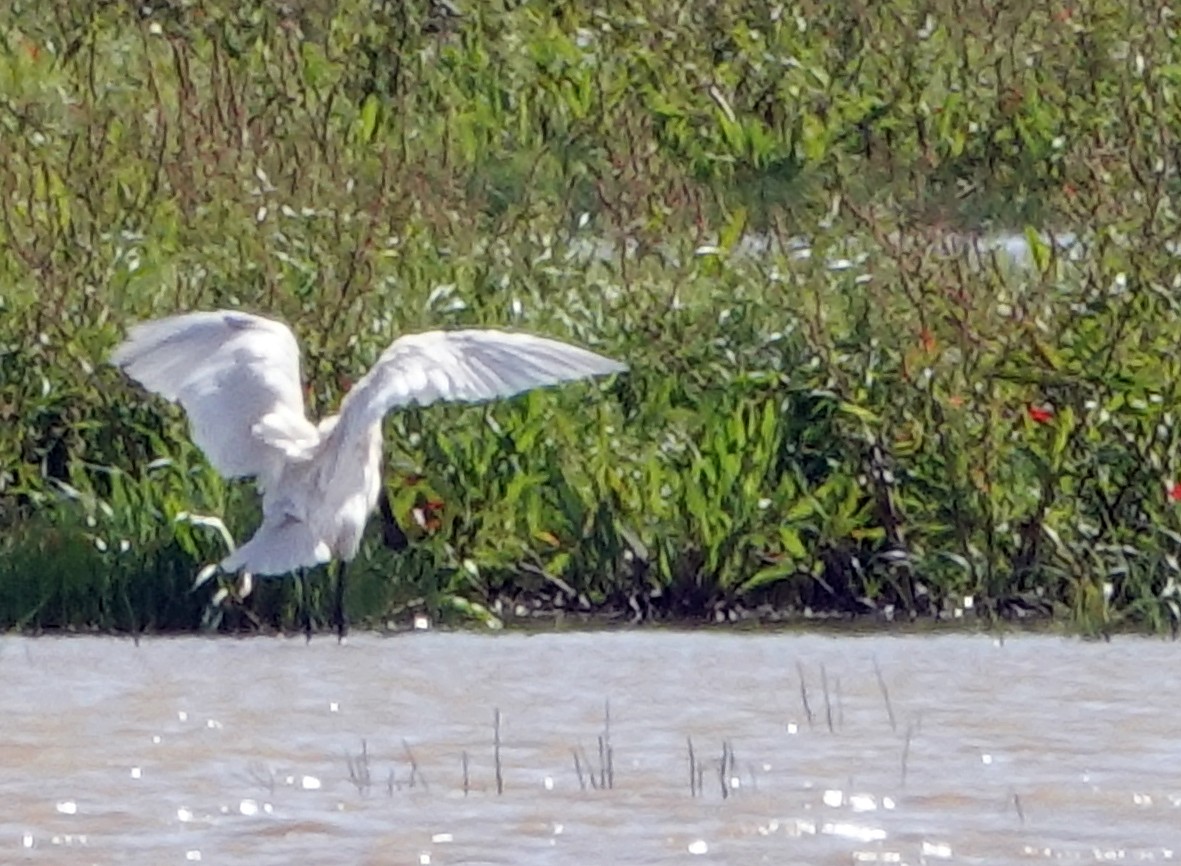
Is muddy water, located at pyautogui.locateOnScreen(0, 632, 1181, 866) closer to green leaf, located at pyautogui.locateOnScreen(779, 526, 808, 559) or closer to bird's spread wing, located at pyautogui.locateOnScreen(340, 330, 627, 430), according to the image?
green leaf, located at pyautogui.locateOnScreen(779, 526, 808, 559)

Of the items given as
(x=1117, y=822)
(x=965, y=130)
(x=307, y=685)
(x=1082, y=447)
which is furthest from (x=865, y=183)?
(x=1117, y=822)

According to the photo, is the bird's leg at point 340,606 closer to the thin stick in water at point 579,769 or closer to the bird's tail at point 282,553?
the bird's tail at point 282,553

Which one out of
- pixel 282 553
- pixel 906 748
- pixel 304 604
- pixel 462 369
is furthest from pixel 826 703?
pixel 304 604

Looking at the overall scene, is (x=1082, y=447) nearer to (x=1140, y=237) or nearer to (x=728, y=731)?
(x=1140, y=237)

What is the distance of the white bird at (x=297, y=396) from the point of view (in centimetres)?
772

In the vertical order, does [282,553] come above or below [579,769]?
above

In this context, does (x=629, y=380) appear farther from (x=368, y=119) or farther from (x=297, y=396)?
(x=368, y=119)

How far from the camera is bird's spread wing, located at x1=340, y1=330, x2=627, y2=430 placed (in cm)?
764

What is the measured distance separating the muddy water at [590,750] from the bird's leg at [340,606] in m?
0.04

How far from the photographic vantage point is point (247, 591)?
314 inches

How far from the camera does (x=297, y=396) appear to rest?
26.7 ft

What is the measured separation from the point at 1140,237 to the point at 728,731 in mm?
2423

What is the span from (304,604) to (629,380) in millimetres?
1129

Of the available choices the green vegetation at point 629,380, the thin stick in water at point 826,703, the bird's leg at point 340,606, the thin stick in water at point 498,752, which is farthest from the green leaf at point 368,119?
the thin stick in water at point 498,752
